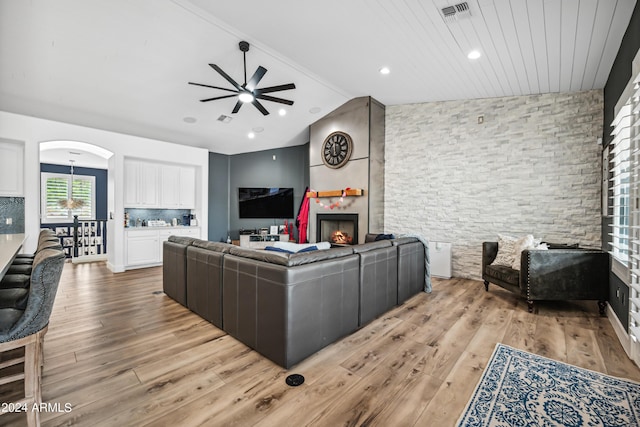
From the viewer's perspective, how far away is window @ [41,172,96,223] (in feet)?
24.8

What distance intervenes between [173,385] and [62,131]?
5207 millimetres

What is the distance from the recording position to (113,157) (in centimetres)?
559

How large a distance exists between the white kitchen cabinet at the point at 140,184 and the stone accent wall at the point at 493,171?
4.95 meters

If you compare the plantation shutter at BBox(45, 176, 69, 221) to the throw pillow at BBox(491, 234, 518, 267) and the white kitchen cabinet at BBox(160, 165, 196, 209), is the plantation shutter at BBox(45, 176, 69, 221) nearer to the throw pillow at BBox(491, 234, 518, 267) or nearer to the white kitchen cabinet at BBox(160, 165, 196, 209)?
the white kitchen cabinet at BBox(160, 165, 196, 209)

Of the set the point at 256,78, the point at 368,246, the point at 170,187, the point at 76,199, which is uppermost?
the point at 256,78

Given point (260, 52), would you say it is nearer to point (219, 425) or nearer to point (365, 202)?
point (365, 202)

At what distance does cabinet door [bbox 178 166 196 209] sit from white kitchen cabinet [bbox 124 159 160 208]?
52cm

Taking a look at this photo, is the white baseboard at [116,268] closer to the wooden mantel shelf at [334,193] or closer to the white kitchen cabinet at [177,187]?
the white kitchen cabinet at [177,187]

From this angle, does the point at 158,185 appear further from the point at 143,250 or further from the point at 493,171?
the point at 493,171

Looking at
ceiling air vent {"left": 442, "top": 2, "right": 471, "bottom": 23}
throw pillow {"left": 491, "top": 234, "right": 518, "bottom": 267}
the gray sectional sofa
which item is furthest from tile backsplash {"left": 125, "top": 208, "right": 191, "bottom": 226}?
throw pillow {"left": 491, "top": 234, "right": 518, "bottom": 267}

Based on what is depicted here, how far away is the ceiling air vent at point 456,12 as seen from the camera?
2.86 metres

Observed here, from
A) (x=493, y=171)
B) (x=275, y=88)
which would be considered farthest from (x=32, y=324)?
(x=493, y=171)

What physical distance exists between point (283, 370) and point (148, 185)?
554cm

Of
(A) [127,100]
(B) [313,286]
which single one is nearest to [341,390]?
(B) [313,286]
